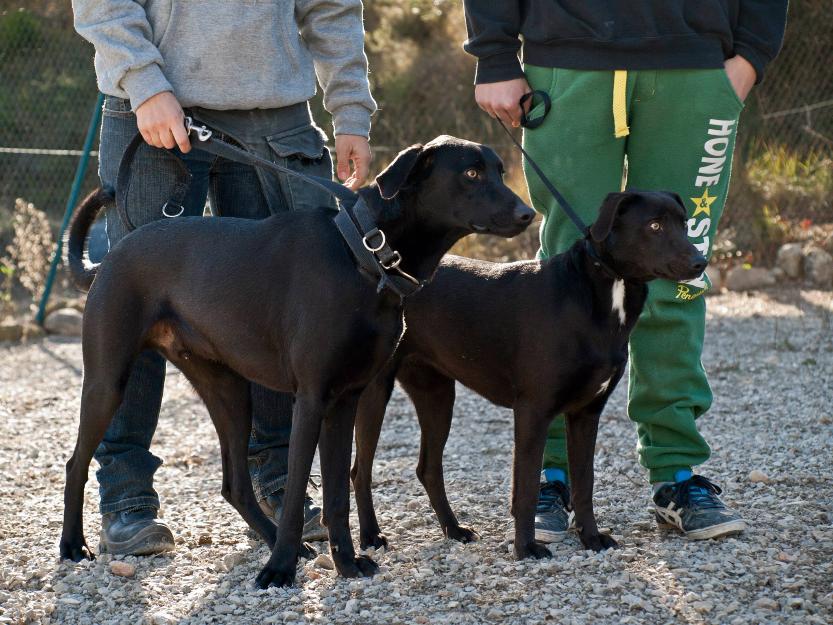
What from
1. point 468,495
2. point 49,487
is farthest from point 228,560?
point 49,487

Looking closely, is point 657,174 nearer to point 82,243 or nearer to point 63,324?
point 82,243

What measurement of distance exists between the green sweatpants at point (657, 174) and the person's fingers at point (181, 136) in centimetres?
117

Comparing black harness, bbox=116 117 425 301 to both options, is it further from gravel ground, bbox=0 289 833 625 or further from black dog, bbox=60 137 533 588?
gravel ground, bbox=0 289 833 625

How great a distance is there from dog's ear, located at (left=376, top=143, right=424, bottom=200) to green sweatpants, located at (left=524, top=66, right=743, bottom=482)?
0.75 m

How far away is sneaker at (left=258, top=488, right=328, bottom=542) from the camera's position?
391cm

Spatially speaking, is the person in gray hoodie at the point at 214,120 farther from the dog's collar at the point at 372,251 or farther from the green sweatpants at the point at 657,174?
the green sweatpants at the point at 657,174

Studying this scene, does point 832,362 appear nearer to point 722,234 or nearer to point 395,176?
point 722,234

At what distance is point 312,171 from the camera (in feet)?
12.8

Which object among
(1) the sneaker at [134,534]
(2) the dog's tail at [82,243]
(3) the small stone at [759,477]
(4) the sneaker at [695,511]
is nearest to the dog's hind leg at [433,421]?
(4) the sneaker at [695,511]

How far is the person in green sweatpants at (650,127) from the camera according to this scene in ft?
12.1

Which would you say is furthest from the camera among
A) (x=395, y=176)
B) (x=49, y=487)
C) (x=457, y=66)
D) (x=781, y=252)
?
(x=457, y=66)

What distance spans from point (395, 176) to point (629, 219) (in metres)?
0.81

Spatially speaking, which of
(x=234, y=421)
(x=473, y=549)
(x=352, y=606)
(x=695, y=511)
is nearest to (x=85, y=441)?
(x=234, y=421)

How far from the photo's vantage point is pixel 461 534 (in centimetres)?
389
